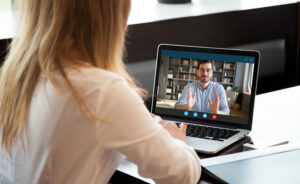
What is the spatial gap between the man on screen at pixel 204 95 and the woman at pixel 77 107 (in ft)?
1.56

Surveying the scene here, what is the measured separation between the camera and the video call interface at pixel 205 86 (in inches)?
61.3

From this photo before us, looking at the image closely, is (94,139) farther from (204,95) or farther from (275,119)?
(275,119)

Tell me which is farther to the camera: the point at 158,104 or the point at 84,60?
the point at 158,104

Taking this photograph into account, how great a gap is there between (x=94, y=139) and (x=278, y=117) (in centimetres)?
92

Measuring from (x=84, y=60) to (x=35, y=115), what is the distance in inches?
6.0

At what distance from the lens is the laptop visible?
5.09 feet

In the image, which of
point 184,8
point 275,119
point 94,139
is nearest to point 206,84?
point 275,119

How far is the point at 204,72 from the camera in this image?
62.6 inches

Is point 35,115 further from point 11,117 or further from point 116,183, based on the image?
point 116,183

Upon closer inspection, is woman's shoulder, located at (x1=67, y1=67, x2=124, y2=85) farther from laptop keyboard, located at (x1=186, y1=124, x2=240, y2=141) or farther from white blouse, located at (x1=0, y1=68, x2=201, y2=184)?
laptop keyboard, located at (x1=186, y1=124, x2=240, y2=141)

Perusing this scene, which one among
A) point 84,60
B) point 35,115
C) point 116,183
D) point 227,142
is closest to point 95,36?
point 84,60

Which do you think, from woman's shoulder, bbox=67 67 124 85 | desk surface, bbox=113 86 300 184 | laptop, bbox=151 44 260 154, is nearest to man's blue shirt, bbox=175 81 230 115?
laptop, bbox=151 44 260 154

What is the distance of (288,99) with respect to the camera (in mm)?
1938

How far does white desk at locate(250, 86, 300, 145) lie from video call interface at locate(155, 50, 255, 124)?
9 centimetres
